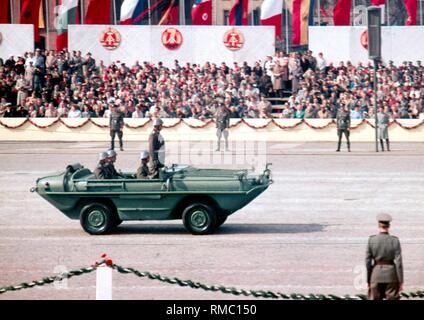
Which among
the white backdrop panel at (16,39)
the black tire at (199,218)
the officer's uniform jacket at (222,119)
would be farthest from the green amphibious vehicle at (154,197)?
the white backdrop panel at (16,39)

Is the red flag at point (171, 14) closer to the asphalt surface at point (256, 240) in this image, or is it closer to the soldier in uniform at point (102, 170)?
the asphalt surface at point (256, 240)

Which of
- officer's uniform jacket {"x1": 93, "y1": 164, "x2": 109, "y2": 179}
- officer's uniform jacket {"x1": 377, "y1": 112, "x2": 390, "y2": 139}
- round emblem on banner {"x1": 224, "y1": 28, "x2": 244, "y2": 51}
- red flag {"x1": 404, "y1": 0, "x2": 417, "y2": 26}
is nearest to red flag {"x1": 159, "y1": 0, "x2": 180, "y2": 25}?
round emblem on banner {"x1": 224, "y1": 28, "x2": 244, "y2": 51}

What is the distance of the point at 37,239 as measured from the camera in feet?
61.8

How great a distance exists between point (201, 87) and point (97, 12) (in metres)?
6.80

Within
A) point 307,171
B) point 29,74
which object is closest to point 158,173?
point 307,171

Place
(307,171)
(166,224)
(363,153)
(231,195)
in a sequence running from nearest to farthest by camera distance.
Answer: (231,195), (166,224), (307,171), (363,153)

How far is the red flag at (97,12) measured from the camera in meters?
45.4

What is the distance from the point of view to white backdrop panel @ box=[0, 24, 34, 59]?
143ft

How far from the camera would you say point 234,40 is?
1688 inches

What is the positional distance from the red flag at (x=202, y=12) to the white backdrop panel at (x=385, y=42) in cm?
510

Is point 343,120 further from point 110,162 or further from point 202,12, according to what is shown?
point 110,162
